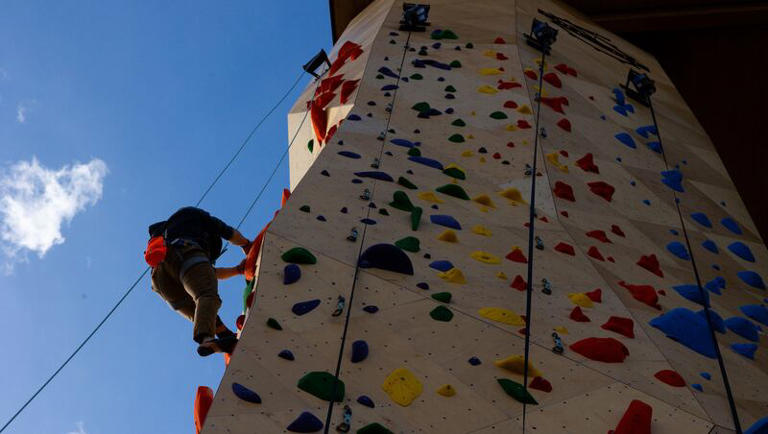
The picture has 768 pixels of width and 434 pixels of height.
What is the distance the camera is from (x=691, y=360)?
371 centimetres

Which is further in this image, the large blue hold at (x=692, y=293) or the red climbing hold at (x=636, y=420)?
the large blue hold at (x=692, y=293)

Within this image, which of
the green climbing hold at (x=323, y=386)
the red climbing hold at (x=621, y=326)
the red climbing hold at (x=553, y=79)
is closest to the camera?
the green climbing hold at (x=323, y=386)

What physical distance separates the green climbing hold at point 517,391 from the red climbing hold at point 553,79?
11.8ft

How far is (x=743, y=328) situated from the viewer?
14.3ft

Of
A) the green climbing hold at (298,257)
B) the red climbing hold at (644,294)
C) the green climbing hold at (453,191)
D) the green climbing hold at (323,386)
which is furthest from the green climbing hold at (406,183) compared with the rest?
the green climbing hold at (323,386)

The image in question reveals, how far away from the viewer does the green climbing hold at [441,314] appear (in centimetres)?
352

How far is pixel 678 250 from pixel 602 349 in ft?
5.86

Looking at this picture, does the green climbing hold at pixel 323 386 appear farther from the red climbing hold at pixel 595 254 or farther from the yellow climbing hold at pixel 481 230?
the red climbing hold at pixel 595 254

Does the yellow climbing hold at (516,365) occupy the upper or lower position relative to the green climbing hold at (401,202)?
upper

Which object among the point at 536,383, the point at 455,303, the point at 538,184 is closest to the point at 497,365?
the point at 536,383

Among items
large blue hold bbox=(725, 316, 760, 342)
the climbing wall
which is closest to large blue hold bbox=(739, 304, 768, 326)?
the climbing wall

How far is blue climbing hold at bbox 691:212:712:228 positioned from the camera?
557cm

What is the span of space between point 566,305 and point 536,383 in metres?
0.75

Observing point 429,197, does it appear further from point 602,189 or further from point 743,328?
point 743,328
